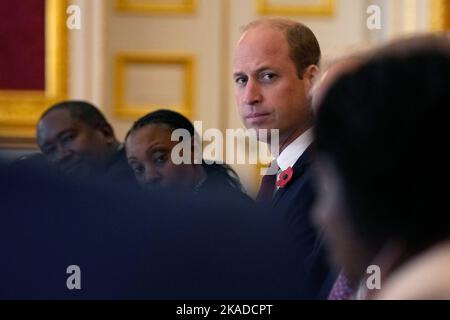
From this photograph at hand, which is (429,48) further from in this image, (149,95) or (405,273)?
(149,95)

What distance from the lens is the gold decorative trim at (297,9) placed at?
11.8 feet

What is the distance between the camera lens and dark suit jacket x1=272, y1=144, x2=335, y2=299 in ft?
3.38

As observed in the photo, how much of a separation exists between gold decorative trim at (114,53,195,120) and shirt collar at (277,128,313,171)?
2124mm

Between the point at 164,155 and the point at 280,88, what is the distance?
309 mm

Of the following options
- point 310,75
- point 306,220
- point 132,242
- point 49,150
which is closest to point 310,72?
point 310,75

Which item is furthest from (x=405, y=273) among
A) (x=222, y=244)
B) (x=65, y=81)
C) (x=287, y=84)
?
(x=65, y=81)

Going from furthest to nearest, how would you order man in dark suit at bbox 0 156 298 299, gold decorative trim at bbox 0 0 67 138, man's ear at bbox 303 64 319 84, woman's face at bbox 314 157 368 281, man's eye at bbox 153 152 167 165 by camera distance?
1. gold decorative trim at bbox 0 0 67 138
2. man's eye at bbox 153 152 167 165
3. man's ear at bbox 303 64 319 84
4. woman's face at bbox 314 157 368 281
5. man in dark suit at bbox 0 156 298 299

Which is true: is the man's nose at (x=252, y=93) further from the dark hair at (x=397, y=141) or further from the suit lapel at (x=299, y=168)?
the dark hair at (x=397, y=141)

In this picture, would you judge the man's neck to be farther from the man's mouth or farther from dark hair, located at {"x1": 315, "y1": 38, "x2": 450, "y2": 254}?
dark hair, located at {"x1": 315, "y1": 38, "x2": 450, "y2": 254}

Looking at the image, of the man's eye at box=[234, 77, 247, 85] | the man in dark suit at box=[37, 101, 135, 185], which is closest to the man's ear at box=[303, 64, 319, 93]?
the man's eye at box=[234, 77, 247, 85]

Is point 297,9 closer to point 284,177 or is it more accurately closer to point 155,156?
point 155,156

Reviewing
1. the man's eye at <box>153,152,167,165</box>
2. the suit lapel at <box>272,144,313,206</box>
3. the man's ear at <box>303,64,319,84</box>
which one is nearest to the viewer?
the suit lapel at <box>272,144,313,206</box>

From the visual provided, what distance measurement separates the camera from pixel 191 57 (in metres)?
3.61
